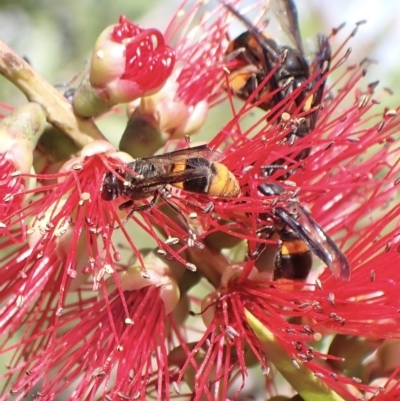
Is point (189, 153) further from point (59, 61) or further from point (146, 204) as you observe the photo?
point (59, 61)

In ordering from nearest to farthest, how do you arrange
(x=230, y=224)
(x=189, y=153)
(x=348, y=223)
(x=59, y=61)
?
(x=189, y=153)
(x=230, y=224)
(x=348, y=223)
(x=59, y=61)

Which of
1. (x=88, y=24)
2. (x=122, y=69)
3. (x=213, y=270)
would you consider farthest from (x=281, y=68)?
(x=88, y=24)

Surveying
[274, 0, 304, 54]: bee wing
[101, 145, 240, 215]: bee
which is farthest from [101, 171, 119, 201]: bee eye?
[274, 0, 304, 54]: bee wing

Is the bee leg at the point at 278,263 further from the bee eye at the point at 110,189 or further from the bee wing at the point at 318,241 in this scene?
the bee eye at the point at 110,189

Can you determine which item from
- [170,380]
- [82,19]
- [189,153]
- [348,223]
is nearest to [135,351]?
[170,380]

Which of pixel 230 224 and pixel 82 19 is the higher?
pixel 82 19

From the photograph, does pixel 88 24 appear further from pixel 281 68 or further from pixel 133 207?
pixel 133 207
